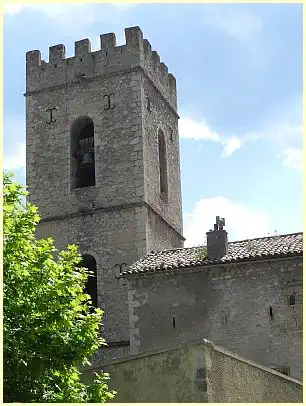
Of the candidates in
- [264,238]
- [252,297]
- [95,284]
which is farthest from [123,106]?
[252,297]

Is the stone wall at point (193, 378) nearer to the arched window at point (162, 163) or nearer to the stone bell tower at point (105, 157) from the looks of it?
the stone bell tower at point (105, 157)

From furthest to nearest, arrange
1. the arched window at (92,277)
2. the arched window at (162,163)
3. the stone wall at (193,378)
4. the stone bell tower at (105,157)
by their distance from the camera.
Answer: the arched window at (162,163)
the arched window at (92,277)
the stone bell tower at (105,157)
the stone wall at (193,378)

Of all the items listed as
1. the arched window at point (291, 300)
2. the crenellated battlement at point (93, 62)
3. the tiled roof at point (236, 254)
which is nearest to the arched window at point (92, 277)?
the tiled roof at point (236, 254)

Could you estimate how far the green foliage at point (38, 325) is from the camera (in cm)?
1505

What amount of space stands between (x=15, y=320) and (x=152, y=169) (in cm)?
1475

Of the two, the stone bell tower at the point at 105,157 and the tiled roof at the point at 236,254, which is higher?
the stone bell tower at the point at 105,157

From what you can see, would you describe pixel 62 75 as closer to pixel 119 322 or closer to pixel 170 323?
pixel 119 322

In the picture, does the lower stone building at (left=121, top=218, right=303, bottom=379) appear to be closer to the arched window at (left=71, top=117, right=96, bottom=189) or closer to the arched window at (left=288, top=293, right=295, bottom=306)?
the arched window at (left=288, top=293, right=295, bottom=306)

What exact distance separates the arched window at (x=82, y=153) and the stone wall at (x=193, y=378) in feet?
40.6

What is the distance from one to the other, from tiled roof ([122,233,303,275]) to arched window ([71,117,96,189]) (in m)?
6.01

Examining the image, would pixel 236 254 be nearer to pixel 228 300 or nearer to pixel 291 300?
pixel 228 300

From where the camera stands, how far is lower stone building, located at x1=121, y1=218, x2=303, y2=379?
2148cm

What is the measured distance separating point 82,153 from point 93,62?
3.24 m

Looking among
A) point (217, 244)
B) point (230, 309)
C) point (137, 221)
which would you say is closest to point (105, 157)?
point (137, 221)
